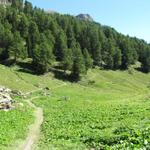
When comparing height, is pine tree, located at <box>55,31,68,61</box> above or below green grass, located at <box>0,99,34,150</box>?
above

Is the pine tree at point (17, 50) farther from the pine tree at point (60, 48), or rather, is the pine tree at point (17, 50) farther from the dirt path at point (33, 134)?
the dirt path at point (33, 134)

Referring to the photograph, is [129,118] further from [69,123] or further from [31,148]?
[31,148]

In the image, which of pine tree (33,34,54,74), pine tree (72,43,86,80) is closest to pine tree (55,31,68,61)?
pine tree (72,43,86,80)

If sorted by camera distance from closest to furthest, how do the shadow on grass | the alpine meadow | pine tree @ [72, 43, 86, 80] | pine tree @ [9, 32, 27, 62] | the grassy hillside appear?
the grassy hillside < the alpine meadow < the shadow on grass < pine tree @ [9, 32, 27, 62] < pine tree @ [72, 43, 86, 80]

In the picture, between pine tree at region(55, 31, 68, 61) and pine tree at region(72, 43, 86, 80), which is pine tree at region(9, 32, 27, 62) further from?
pine tree at region(72, 43, 86, 80)

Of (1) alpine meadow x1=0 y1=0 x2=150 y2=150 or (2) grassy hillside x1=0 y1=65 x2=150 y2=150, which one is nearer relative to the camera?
(2) grassy hillside x1=0 y1=65 x2=150 y2=150

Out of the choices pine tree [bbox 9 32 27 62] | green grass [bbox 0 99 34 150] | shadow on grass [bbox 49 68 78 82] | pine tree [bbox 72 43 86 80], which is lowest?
green grass [bbox 0 99 34 150]

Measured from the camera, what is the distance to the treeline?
137125 mm

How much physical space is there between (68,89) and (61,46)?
38.7m

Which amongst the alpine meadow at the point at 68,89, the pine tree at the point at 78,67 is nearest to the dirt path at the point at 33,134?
the alpine meadow at the point at 68,89

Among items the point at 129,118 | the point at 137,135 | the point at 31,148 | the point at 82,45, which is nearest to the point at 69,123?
the point at 129,118

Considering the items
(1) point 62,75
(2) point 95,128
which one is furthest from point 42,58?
(2) point 95,128

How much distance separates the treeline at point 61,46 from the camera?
13712 centimetres

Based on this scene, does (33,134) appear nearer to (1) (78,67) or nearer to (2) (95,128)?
(2) (95,128)
